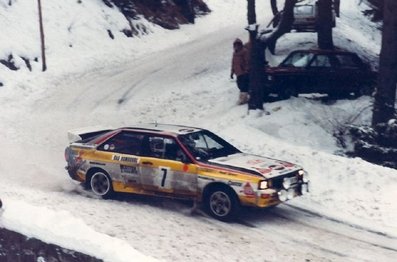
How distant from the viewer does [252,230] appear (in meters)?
12.0

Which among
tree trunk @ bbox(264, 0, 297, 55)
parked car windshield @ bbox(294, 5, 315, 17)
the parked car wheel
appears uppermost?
parked car windshield @ bbox(294, 5, 315, 17)

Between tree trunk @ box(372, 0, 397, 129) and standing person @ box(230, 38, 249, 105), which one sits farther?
standing person @ box(230, 38, 249, 105)

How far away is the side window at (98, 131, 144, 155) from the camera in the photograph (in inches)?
524

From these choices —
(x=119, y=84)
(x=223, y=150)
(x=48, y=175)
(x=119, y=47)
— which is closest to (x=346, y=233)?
(x=223, y=150)

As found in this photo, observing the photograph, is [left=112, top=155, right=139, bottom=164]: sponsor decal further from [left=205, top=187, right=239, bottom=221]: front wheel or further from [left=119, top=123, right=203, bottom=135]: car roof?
[left=205, top=187, right=239, bottom=221]: front wheel

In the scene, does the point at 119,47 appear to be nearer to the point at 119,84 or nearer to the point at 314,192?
the point at 119,84

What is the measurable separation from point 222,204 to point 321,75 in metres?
9.59

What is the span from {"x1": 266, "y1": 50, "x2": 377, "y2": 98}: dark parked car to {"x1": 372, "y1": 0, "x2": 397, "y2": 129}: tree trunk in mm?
3478

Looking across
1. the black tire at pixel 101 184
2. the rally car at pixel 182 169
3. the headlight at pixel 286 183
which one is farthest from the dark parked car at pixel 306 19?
the headlight at pixel 286 183

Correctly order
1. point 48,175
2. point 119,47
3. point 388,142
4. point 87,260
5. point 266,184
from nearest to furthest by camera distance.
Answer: point 87,260 < point 266,184 < point 48,175 < point 388,142 < point 119,47

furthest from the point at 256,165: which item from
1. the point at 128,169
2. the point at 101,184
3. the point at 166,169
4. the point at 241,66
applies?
the point at 241,66

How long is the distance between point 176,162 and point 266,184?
6.02 feet

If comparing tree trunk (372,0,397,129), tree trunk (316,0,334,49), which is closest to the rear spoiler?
tree trunk (372,0,397,129)

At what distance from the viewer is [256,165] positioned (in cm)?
1255
